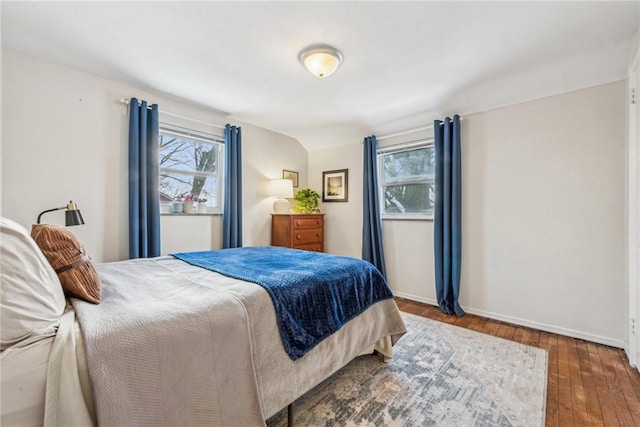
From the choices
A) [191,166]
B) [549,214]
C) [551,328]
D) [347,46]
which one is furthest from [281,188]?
[551,328]

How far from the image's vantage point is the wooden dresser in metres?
3.80

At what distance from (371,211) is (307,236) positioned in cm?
102

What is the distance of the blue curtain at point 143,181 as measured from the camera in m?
2.61

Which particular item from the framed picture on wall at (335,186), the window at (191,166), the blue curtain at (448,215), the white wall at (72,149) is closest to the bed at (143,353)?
the white wall at (72,149)

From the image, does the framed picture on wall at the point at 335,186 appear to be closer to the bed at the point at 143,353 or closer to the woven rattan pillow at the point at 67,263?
the bed at the point at 143,353

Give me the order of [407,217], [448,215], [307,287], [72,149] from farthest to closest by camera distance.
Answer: [407,217] → [448,215] → [72,149] → [307,287]

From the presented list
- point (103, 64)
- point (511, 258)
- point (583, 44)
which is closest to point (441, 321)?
point (511, 258)

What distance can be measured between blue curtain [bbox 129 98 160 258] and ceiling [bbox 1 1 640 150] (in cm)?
32

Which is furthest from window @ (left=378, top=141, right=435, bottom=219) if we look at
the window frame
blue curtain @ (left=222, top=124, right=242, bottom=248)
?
blue curtain @ (left=222, top=124, right=242, bottom=248)

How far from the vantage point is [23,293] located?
814 mm

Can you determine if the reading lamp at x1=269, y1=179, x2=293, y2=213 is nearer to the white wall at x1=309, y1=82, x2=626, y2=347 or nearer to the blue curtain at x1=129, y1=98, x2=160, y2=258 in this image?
the blue curtain at x1=129, y1=98, x2=160, y2=258

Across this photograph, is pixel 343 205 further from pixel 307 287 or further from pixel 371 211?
pixel 307 287

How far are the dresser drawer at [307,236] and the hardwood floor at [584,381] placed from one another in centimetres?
223

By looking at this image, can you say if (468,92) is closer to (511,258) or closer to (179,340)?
(511,258)
